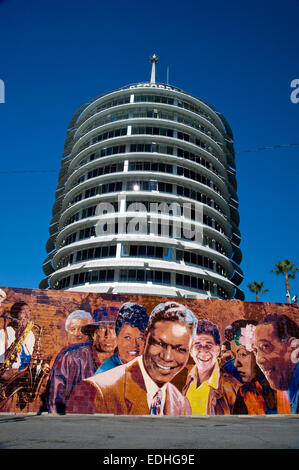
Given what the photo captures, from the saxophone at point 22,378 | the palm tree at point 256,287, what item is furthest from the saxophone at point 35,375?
the palm tree at point 256,287

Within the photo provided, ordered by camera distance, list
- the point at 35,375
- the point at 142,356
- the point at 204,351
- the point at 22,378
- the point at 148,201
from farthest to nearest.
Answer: the point at 148,201, the point at 204,351, the point at 142,356, the point at 35,375, the point at 22,378

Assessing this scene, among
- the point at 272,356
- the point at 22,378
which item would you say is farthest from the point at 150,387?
the point at 272,356

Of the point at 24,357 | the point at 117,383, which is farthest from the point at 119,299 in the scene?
the point at 24,357

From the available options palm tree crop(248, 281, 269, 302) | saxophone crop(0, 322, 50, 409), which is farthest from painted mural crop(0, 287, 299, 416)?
palm tree crop(248, 281, 269, 302)

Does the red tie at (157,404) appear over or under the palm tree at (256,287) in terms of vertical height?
under

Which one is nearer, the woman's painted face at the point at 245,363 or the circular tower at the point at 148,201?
the woman's painted face at the point at 245,363

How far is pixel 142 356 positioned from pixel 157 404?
Answer: 7.66 feet

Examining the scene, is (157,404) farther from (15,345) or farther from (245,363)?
(15,345)

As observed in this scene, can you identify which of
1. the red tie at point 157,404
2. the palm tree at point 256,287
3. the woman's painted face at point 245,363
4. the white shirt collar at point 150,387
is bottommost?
the red tie at point 157,404

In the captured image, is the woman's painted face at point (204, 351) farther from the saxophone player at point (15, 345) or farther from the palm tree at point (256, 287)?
the palm tree at point (256, 287)

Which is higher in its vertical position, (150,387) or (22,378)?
(22,378)

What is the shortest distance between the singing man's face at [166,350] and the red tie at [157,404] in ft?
1.49

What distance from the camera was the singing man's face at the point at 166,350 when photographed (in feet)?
56.4

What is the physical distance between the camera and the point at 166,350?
687 inches
